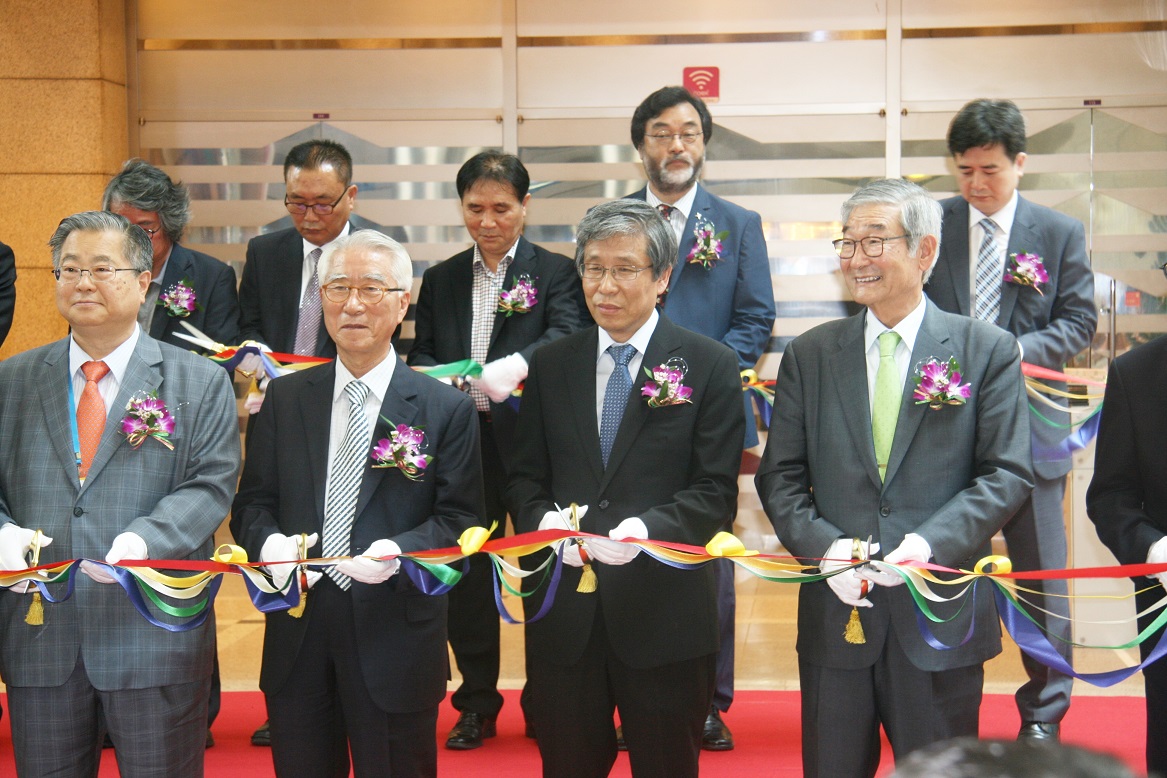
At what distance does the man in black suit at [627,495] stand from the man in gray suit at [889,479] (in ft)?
0.70

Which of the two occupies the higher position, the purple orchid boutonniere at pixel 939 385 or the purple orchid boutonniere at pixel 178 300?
the purple orchid boutonniere at pixel 178 300

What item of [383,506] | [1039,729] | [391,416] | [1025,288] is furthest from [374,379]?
[1039,729]

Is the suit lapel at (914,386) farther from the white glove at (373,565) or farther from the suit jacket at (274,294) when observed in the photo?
the suit jacket at (274,294)

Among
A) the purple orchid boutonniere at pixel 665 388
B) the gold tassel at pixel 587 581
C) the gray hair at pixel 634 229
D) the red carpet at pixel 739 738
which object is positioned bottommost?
the red carpet at pixel 739 738

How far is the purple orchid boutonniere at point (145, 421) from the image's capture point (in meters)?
3.12

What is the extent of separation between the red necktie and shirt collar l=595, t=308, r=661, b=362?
1296 mm

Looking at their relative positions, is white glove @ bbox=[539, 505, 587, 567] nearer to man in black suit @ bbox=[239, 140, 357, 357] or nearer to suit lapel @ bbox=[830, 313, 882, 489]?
suit lapel @ bbox=[830, 313, 882, 489]

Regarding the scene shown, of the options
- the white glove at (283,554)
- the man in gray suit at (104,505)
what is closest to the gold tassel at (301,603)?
the white glove at (283,554)

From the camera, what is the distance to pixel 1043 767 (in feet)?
3.25

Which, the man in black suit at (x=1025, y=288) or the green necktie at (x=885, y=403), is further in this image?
the man in black suit at (x=1025, y=288)

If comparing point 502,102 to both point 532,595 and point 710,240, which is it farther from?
point 532,595

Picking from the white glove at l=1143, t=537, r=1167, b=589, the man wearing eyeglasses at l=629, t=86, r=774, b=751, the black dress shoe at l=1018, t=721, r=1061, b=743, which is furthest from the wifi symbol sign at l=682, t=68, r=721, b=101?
the white glove at l=1143, t=537, r=1167, b=589

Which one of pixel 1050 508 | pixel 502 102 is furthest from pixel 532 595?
pixel 502 102

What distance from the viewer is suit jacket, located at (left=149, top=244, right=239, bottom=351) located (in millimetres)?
4438
